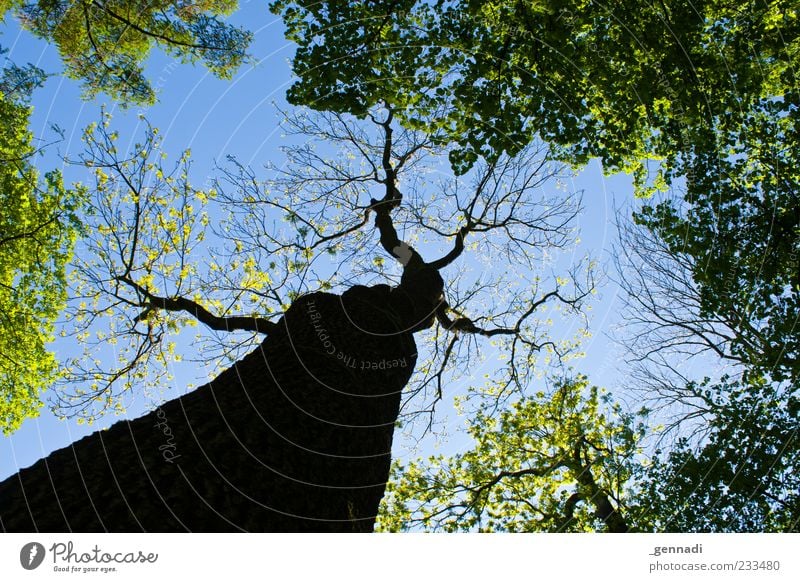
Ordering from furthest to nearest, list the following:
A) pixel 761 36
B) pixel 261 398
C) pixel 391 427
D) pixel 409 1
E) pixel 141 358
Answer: pixel 141 358, pixel 761 36, pixel 409 1, pixel 391 427, pixel 261 398

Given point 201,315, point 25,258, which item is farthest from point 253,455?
point 25,258

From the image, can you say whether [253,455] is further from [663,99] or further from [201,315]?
[663,99]

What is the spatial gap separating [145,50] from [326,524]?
30.4 feet

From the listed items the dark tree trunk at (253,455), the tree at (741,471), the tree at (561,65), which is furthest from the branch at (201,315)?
the tree at (741,471)

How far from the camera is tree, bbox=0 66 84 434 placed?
10562 mm

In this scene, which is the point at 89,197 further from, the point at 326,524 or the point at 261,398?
the point at 326,524

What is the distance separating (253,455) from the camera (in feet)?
13.0

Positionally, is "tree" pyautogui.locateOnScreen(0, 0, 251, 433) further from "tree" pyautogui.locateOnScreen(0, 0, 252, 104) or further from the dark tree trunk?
the dark tree trunk

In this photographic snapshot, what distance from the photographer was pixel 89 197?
30.1 feet
